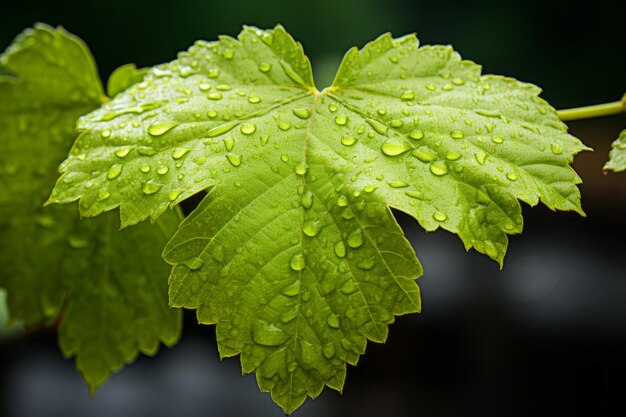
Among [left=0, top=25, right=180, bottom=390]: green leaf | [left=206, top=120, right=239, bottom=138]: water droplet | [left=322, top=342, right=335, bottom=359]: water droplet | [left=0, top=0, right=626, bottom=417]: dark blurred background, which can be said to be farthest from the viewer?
[left=0, top=0, right=626, bottom=417]: dark blurred background

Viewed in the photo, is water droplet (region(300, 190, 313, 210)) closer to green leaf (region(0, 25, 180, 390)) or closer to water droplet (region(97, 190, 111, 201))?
water droplet (region(97, 190, 111, 201))

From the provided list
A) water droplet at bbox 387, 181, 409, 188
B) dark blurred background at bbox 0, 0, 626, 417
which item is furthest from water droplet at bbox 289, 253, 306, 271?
dark blurred background at bbox 0, 0, 626, 417

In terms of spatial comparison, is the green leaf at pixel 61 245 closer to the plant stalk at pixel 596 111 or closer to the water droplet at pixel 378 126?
the water droplet at pixel 378 126

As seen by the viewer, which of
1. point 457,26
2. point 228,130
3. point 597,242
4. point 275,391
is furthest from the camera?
point 457,26

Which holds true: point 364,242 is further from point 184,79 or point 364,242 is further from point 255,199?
point 184,79

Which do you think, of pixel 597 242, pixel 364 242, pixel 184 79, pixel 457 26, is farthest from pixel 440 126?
pixel 457 26

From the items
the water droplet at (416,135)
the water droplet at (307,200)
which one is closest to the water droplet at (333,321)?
the water droplet at (307,200)
